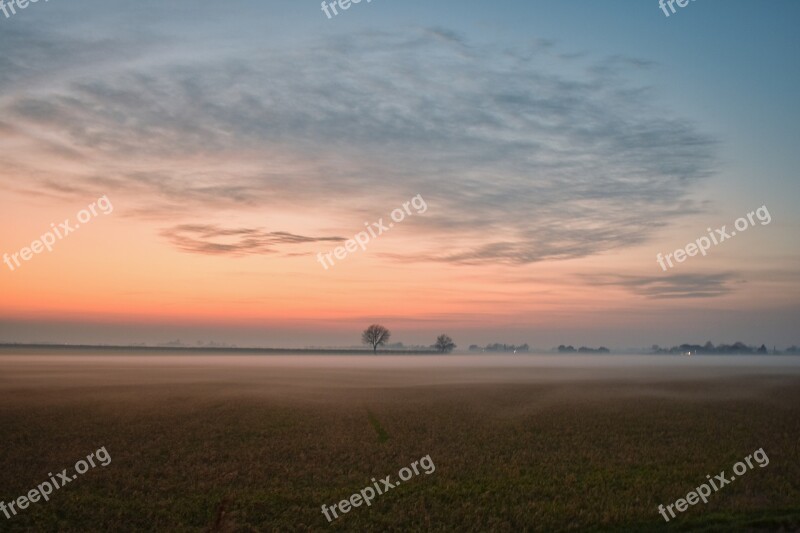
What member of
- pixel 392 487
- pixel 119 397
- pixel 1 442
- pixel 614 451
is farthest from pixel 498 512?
pixel 119 397

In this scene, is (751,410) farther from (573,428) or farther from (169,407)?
(169,407)

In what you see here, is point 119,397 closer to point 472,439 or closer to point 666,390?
point 472,439

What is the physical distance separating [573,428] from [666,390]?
121 feet

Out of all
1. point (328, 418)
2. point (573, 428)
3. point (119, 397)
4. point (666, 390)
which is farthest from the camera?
Answer: point (666, 390)

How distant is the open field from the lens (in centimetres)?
2091

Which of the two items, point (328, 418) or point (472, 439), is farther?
point (328, 418)

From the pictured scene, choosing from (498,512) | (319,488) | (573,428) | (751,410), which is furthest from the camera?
(751,410)

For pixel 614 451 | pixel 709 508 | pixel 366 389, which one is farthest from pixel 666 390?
pixel 709 508

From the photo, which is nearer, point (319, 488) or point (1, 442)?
point (319, 488)

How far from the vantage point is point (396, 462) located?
93.9ft

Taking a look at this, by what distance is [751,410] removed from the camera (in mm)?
47562

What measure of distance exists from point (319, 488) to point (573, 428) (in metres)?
20.5

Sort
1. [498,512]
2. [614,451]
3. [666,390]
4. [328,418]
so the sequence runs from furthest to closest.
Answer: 1. [666,390]
2. [328,418]
3. [614,451]
4. [498,512]

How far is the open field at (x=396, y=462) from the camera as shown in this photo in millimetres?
20906
